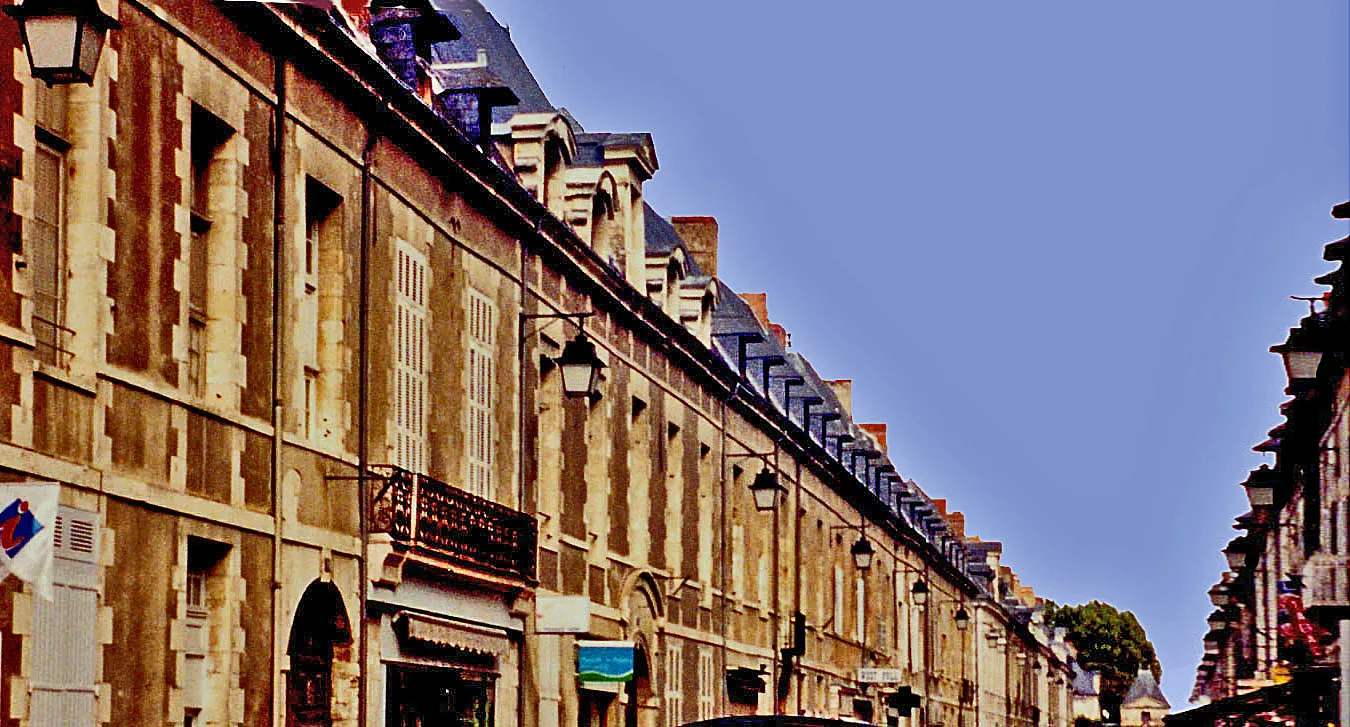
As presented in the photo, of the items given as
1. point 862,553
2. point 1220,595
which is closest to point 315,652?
point 862,553

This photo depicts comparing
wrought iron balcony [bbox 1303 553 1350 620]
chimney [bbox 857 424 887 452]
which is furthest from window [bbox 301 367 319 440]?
chimney [bbox 857 424 887 452]

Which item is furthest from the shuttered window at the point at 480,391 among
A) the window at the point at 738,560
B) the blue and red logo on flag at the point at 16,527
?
the window at the point at 738,560

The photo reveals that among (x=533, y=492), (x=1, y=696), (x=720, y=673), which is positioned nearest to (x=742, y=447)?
(x=720, y=673)

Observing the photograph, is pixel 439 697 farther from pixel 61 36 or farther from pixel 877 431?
pixel 877 431

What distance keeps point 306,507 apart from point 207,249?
283 cm

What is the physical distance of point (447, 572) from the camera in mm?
24672

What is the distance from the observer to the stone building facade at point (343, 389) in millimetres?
16641

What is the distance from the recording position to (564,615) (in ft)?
93.0

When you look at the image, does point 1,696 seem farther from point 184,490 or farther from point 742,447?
point 742,447

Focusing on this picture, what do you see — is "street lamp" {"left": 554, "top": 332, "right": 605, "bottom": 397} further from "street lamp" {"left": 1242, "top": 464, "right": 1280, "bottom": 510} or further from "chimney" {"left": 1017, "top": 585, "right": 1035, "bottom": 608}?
"chimney" {"left": 1017, "top": 585, "right": 1035, "bottom": 608}

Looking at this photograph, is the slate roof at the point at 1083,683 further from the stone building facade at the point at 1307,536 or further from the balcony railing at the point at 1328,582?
the balcony railing at the point at 1328,582

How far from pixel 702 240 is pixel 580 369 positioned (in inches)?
1137

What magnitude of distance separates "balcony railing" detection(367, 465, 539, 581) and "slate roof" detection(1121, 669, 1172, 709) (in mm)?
121487

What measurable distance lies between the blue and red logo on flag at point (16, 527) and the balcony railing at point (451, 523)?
1015cm
